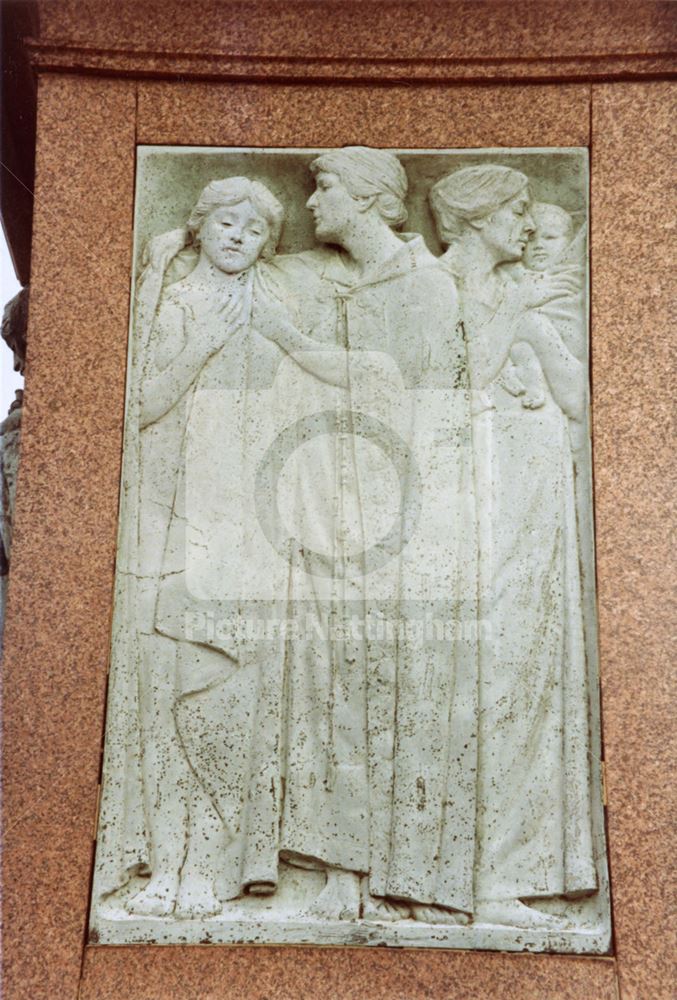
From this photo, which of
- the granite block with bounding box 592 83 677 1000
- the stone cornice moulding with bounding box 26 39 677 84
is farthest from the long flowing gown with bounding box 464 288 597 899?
the stone cornice moulding with bounding box 26 39 677 84

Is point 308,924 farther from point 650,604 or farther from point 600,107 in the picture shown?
point 600,107

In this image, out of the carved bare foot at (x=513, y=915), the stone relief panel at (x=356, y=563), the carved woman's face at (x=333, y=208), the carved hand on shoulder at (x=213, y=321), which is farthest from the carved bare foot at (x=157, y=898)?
the carved woman's face at (x=333, y=208)

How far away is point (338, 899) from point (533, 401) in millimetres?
2199

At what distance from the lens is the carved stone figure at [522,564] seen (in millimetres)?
6441

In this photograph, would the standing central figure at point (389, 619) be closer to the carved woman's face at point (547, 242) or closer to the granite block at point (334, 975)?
the granite block at point (334, 975)

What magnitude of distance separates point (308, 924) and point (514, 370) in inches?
96.0

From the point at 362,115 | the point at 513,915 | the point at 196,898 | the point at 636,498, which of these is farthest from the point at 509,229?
the point at 196,898

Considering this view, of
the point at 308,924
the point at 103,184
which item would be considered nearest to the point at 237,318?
the point at 103,184

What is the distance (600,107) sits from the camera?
23.4 feet

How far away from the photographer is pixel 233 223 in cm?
705

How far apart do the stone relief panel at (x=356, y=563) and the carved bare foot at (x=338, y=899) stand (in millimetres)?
11

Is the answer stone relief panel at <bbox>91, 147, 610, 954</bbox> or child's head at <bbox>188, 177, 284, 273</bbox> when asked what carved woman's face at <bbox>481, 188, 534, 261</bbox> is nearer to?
stone relief panel at <bbox>91, 147, 610, 954</bbox>

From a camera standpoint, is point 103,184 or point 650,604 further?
point 103,184

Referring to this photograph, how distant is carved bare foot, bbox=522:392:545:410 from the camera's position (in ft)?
22.5
